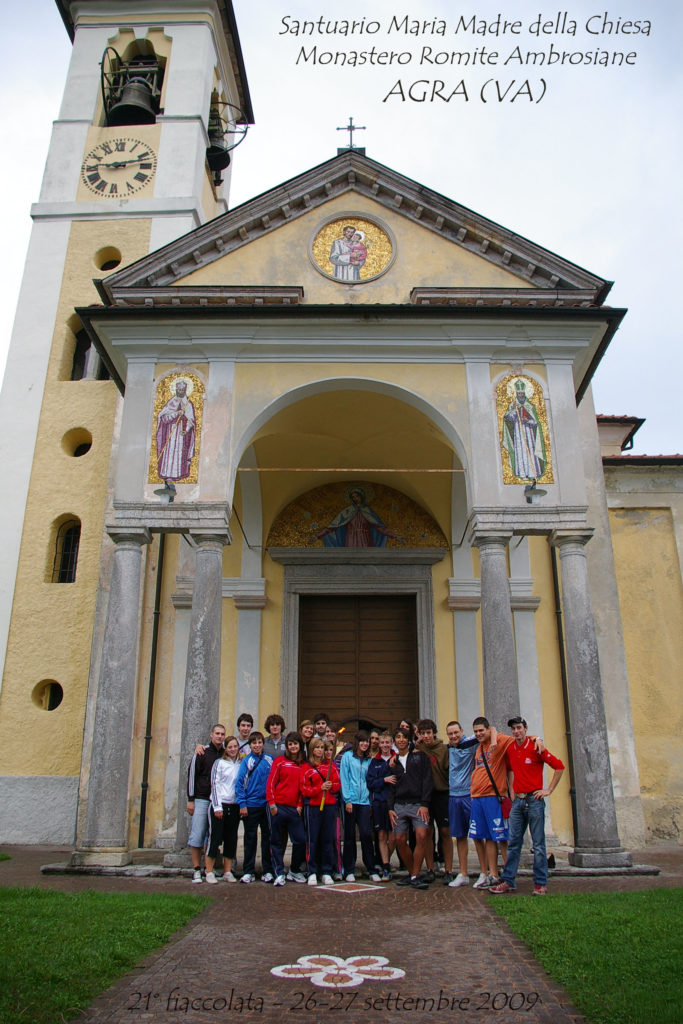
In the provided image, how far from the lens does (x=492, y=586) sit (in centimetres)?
984

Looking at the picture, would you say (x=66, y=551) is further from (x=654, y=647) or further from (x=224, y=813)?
(x=654, y=647)

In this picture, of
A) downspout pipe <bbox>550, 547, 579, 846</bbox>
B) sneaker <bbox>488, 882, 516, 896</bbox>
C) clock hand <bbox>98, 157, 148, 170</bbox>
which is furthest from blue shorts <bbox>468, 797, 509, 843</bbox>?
clock hand <bbox>98, 157, 148, 170</bbox>

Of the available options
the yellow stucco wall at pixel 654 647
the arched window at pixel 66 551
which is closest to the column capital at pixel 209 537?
the arched window at pixel 66 551

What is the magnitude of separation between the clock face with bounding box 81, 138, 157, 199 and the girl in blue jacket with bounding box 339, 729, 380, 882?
506 inches

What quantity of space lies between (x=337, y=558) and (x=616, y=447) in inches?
316

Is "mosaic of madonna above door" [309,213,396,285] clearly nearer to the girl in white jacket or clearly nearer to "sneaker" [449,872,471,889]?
the girl in white jacket

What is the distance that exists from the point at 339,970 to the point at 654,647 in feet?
33.7

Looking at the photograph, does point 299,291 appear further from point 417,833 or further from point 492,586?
point 417,833

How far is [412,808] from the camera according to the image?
796 cm

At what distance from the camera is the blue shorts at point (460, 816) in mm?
7844

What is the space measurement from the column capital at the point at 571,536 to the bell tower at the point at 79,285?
684 centimetres

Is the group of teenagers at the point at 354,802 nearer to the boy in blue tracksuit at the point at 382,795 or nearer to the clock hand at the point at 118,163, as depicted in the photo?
the boy in blue tracksuit at the point at 382,795

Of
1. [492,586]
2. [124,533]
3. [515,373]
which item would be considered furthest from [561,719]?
[124,533]

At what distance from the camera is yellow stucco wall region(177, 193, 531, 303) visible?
11445 millimetres
